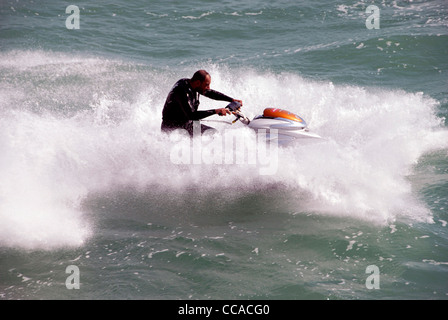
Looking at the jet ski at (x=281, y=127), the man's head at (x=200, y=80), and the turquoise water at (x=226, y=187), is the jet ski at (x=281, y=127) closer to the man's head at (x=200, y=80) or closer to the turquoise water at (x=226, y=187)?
the turquoise water at (x=226, y=187)

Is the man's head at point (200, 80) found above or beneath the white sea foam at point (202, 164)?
above

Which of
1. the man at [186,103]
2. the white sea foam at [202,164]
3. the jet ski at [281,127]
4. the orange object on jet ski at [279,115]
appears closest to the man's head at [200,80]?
the man at [186,103]

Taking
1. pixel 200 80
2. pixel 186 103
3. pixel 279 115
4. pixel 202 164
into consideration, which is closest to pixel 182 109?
pixel 186 103

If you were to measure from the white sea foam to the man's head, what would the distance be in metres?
0.90

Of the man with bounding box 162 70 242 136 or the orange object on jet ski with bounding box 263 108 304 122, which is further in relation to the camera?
the orange object on jet ski with bounding box 263 108 304 122

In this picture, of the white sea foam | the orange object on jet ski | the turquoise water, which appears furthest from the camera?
the orange object on jet ski

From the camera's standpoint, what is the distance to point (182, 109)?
24.1ft

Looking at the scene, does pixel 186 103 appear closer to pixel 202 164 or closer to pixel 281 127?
pixel 202 164

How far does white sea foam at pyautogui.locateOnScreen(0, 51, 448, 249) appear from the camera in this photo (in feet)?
21.9

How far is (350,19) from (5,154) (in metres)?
12.4

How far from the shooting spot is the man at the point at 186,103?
7.30 metres

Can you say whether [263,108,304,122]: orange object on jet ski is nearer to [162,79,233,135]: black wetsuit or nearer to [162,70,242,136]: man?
[162,70,242,136]: man

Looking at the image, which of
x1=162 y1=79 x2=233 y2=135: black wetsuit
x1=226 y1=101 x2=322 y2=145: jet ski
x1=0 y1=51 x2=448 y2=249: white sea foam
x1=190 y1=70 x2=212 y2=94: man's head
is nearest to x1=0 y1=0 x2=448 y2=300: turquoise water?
x1=0 y1=51 x2=448 y2=249: white sea foam

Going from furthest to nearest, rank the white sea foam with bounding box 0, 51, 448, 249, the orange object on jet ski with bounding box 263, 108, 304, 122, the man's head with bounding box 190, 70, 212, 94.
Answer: the orange object on jet ski with bounding box 263, 108, 304, 122 < the man's head with bounding box 190, 70, 212, 94 < the white sea foam with bounding box 0, 51, 448, 249
